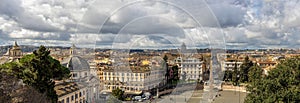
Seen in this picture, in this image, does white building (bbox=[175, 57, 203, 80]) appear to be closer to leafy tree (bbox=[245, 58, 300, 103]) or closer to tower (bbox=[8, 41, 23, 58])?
tower (bbox=[8, 41, 23, 58])

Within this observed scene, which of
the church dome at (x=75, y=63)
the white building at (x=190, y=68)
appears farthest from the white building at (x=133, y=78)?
the church dome at (x=75, y=63)

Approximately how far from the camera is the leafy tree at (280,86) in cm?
599

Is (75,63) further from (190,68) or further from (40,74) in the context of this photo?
(40,74)

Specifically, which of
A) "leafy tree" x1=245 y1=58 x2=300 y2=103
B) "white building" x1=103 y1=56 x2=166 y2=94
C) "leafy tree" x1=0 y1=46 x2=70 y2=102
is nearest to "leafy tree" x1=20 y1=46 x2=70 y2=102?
"leafy tree" x1=0 y1=46 x2=70 y2=102

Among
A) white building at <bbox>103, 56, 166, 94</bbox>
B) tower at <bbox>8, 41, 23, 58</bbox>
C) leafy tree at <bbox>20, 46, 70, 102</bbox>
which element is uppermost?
tower at <bbox>8, 41, 23, 58</bbox>

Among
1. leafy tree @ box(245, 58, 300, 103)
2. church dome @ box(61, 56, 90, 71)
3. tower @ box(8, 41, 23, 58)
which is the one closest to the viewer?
leafy tree @ box(245, 58, 300, 103)

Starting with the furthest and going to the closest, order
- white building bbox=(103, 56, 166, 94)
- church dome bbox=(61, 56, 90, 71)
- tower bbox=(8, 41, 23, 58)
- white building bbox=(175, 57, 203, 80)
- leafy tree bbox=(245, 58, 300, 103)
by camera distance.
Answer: white building bbox=(175, 57, 203, 80)
tower bbox=(8, 41, 23, 58)
church dome bbox=(61, 56, 90, 71)
white building bbox=(103, 56, 166, 94)
leafy tree bbox=(245, 58, 300, 103)

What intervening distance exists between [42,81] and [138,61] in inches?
381

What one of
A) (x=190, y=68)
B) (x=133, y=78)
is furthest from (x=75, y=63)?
(x=190, y=68)

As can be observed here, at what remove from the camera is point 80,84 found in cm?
1242

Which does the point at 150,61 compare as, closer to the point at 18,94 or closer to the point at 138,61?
the point at 138,61

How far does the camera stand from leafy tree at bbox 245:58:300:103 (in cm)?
599

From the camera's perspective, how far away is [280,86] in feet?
20.8

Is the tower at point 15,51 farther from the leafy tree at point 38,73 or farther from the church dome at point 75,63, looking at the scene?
the leafy tree at point 38,73
